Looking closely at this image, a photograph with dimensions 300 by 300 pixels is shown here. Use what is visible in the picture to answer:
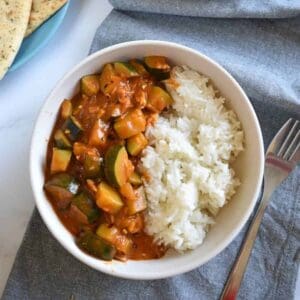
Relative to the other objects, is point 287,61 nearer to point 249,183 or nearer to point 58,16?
point 249,183

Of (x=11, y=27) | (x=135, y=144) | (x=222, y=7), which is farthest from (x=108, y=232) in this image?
(x=222, y=7)

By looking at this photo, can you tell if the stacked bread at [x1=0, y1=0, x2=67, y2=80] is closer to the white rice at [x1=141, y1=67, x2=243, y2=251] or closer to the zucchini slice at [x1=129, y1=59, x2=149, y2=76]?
the zucchini slice at [x1=129, y1=59, x2=149, y2=76]

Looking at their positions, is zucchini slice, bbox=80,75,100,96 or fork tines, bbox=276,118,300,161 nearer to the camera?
zucchini slice, bbox=80,75,100,96

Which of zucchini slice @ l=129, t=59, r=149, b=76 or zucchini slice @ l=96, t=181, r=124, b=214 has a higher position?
zucchini slice @ l=129, t=59, r=149, b=76

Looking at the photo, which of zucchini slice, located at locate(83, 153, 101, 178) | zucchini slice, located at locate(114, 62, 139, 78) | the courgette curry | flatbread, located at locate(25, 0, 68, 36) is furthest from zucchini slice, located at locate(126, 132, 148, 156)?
flatbread, located at locate(25, 0, 68, 36)

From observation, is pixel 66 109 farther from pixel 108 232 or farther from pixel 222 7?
pixel 222 7

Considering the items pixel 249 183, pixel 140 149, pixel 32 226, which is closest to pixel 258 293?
pixel 249 183
